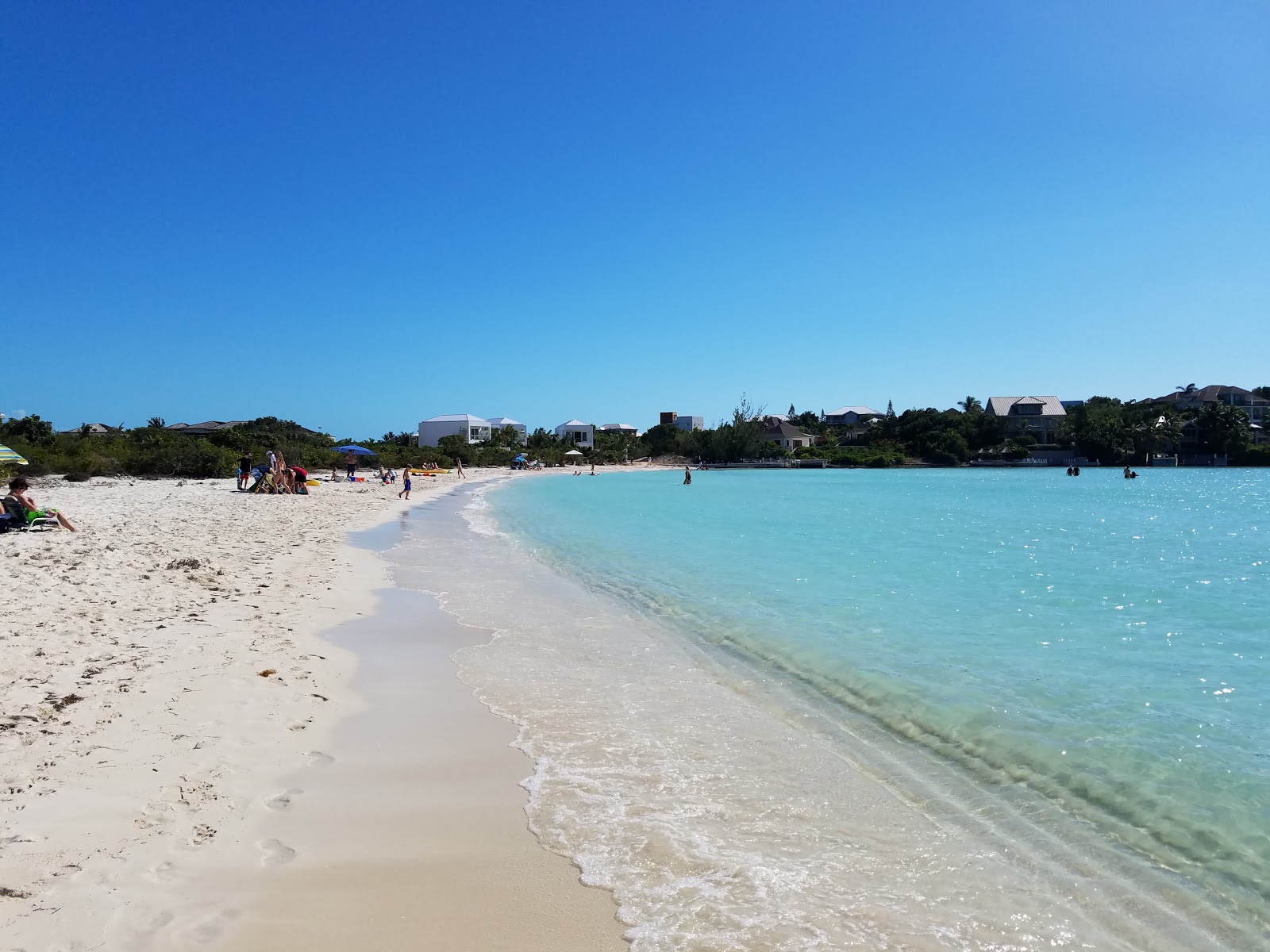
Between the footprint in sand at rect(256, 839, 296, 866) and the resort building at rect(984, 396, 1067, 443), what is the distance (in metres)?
101

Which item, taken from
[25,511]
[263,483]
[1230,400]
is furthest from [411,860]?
[1230,400]

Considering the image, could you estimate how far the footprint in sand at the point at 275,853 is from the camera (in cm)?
325

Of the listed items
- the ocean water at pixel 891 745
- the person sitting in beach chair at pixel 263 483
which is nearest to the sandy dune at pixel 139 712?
the ocean water at pixel 891 745

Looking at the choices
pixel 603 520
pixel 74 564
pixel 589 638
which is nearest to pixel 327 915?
pixel 589 638

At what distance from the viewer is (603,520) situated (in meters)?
24.9

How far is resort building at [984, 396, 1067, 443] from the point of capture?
96.9m

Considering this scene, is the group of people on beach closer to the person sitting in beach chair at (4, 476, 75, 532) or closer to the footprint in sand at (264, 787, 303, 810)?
the person sitting in beach chair at (4, 476, 75, 532)

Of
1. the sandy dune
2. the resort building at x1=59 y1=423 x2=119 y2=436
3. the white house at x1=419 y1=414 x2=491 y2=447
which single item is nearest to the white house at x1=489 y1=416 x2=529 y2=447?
the white house at x1=419 y1=414 x2=491 y2=447

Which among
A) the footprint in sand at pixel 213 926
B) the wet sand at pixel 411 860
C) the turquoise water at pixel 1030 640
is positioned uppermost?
the footprint in sand at pixel 213 926

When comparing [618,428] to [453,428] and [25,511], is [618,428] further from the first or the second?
[25,511]

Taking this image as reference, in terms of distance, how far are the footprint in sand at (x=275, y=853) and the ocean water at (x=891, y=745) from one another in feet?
3.70

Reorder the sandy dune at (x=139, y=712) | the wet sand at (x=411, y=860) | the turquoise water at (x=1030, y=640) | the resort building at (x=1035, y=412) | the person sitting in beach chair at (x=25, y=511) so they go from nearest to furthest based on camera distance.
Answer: the wet sand at (x=411, y=860) < the sandy dune at (x=139, y=712) < the turquoise water at (x=1030, y=640) < the person sitting in beach chair at (x=25, y=511) < the resort building at (x=1035, y=412)

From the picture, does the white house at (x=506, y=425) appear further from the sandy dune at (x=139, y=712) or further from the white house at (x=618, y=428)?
the sandy dune at (x=139, y=712)

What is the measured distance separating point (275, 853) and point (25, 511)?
1212 centimetres
